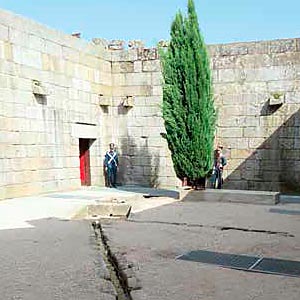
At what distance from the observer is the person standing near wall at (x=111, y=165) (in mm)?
14180

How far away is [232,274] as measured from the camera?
4543mm

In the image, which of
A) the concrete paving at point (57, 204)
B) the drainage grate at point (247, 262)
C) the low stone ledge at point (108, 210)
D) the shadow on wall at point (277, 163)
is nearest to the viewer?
the drainage grate at point (247, 262)

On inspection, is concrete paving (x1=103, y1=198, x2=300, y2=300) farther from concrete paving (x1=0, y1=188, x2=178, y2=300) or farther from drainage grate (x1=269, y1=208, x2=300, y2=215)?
concrete paving (x1=0, y1=188, x2=178, y2=300)

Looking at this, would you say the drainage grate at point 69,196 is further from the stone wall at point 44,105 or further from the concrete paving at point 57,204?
the stone wall at point 44,105

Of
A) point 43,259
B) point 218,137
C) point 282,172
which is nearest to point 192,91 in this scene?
point 218,137

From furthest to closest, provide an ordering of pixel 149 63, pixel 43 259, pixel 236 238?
pixel 149 63
pixel 236 238
pixel 43 259

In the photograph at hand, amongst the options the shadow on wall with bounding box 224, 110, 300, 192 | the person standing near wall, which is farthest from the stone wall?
the shadow on wall with bounding box 224, 110, 300, 192

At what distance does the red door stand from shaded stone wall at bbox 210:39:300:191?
166 inches

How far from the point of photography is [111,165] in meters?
14.2

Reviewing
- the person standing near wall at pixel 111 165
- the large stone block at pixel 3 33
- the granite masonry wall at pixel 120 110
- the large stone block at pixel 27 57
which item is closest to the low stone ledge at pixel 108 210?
the granite masonry wall at pixel 120 110

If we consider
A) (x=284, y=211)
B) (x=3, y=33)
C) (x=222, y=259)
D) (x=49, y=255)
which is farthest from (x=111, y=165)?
(x=222, y=259)

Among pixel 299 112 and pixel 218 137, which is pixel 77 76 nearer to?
pixel 218 137

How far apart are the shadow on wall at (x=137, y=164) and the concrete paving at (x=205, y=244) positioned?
371 cm

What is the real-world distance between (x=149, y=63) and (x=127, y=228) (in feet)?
25.9
